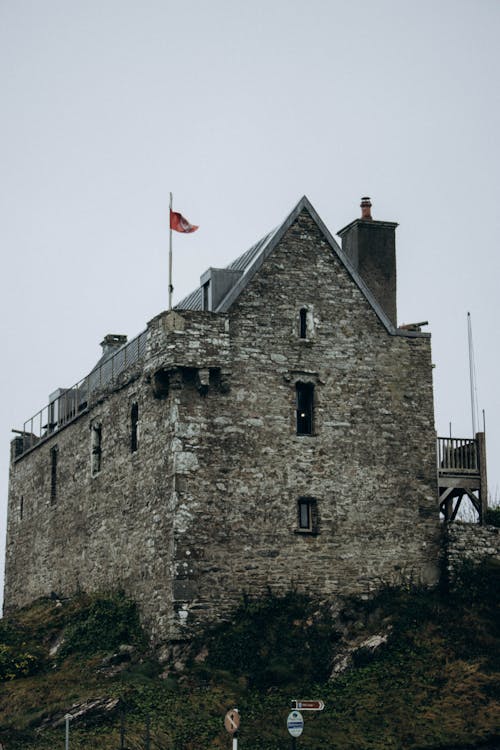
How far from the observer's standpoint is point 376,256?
50.4 m

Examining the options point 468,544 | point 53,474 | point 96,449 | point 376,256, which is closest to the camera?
point 468,544

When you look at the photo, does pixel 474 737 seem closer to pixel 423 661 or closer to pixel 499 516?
pixel 423 661

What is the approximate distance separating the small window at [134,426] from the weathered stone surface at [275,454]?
1.05 ft

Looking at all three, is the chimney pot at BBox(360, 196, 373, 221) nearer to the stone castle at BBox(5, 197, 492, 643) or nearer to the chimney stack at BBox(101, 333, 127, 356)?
the stone castle at BBox(5, 197, 492, 643)

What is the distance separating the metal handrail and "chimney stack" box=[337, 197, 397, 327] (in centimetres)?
792

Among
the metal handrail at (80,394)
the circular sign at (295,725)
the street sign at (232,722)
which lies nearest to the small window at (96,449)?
the metal handrail at (80,394)

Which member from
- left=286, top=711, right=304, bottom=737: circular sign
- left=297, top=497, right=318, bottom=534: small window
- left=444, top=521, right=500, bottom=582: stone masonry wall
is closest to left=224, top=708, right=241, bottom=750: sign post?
left=286, top=711, right=304, bottom=737: circular sign

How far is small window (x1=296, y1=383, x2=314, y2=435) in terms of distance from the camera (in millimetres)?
47188

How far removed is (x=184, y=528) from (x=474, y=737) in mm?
11284

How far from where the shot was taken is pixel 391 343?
160 feet

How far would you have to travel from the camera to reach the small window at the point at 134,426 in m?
49.4

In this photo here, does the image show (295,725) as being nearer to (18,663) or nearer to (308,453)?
(308,453)

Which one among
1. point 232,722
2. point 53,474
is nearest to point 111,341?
point 53,474

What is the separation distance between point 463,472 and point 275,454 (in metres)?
6.94
